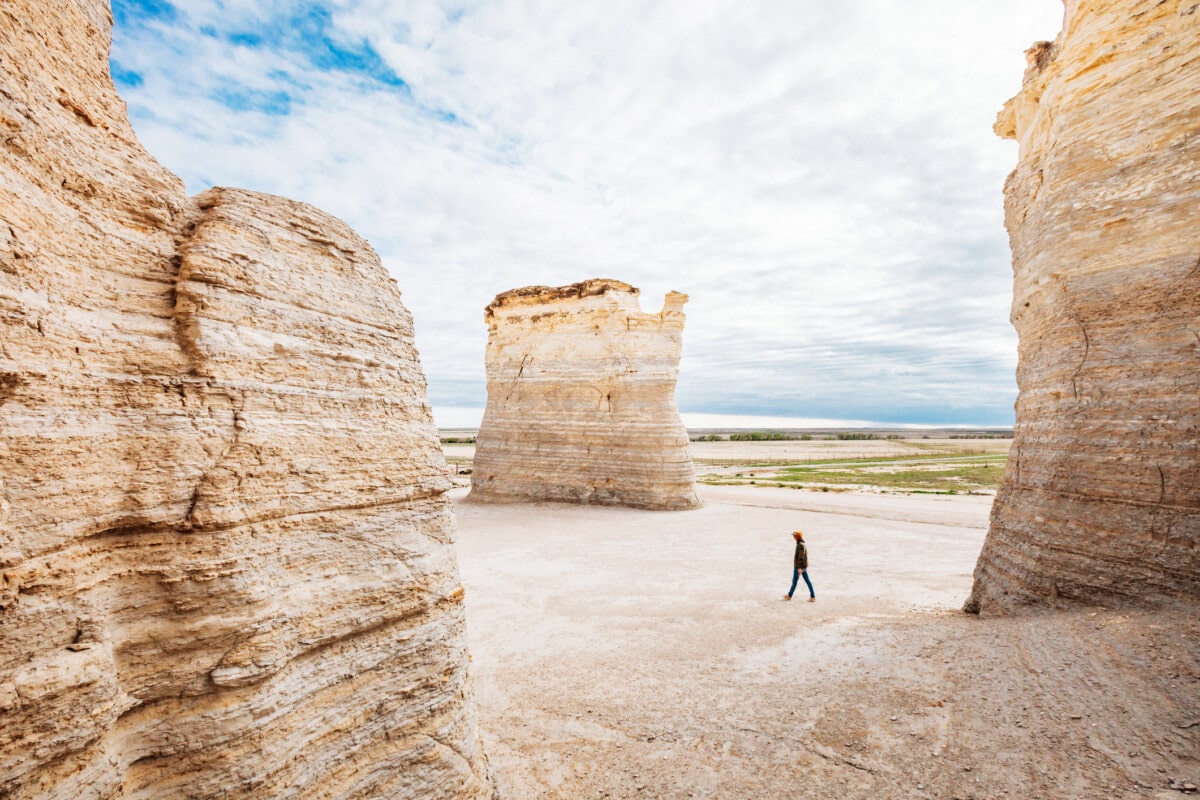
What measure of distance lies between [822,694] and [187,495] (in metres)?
6.44

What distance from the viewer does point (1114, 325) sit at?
6.88m

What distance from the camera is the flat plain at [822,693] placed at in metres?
4.79

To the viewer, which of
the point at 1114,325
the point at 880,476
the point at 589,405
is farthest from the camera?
the point at 880,476

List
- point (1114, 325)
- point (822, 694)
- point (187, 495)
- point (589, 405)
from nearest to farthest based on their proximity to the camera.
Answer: point (187, 495) < point (822, 694) < point (1114, 325) < point (589, 405)

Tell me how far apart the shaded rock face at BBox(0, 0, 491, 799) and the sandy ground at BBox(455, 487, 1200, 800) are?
6.42 ft

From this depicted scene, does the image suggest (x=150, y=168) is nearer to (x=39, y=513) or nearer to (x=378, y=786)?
(x=39, y=513)

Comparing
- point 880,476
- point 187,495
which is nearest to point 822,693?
point 187,495

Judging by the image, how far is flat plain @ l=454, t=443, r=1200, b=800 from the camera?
4.79 metres

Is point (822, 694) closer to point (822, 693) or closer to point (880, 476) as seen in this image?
point (822, 693)

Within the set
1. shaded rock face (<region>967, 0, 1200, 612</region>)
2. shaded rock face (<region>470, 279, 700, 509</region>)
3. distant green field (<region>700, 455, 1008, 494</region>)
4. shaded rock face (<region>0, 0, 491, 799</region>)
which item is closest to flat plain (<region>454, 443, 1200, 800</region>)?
shaded rock face (<region>967, 0, 1200, 612</region>)

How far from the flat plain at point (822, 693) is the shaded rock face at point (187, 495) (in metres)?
1.92


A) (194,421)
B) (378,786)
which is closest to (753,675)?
(378,786)

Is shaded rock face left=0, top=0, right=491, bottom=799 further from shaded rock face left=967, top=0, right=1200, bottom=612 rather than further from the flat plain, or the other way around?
shaded rock face left=967, top=0, right=1200, bottom=612

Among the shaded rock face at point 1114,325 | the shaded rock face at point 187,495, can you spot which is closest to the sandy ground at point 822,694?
the shaded rock face at point 1114,325
